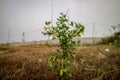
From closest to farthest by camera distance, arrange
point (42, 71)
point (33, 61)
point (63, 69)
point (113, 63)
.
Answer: point (63, 69), point (42, 71), point (113, 63), point (33, 61)

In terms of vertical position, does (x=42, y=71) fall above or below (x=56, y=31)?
below

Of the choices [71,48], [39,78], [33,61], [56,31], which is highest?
[56,31]

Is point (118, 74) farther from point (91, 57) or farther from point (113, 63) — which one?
point (91, 57)

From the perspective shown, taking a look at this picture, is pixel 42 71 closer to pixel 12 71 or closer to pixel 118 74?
pixel 12 71

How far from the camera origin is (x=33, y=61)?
4988 millimetres

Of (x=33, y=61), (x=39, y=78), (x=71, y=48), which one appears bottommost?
(x=39, y=78)

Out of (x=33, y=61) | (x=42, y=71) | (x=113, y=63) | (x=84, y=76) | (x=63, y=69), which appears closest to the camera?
(x=63, y=69)

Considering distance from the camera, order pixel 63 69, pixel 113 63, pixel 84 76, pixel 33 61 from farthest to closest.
Result: pixel 33 61, pixel 113 63, pixel 84 76, pixel 63 69

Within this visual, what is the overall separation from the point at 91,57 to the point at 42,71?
64.8 inches

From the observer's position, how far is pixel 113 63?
4.68 metres

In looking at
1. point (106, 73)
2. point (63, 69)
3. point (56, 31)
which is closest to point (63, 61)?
point (63, 69)

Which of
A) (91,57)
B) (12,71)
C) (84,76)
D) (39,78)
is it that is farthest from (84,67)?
(12,71)

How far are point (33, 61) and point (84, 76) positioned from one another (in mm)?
1611

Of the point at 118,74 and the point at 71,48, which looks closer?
the point at 71,48
